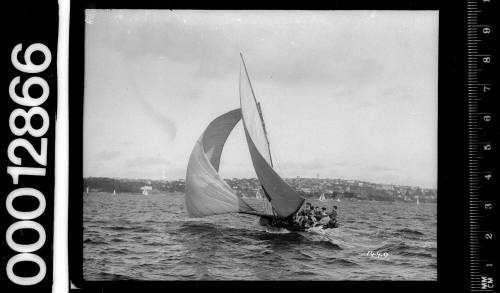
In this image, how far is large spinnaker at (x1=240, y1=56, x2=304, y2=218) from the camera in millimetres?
3494

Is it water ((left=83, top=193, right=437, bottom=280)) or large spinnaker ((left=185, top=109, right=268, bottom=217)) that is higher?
large spinnaker ((left=185, top=109, right=268, bottom=217))

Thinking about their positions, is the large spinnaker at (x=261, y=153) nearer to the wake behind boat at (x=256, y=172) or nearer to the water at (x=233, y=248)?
the wake behind boat at (x=256, y=172)

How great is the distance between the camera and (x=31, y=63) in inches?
130

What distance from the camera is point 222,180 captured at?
3.59m

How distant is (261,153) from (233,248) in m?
0.67

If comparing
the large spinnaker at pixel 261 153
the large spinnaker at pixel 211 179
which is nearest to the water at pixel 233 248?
the large spinnaker at pixel 211 179

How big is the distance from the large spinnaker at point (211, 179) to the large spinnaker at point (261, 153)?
97 mm

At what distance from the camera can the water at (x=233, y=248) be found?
3543mm

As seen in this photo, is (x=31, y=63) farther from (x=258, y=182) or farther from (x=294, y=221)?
(x=294, y=221)
